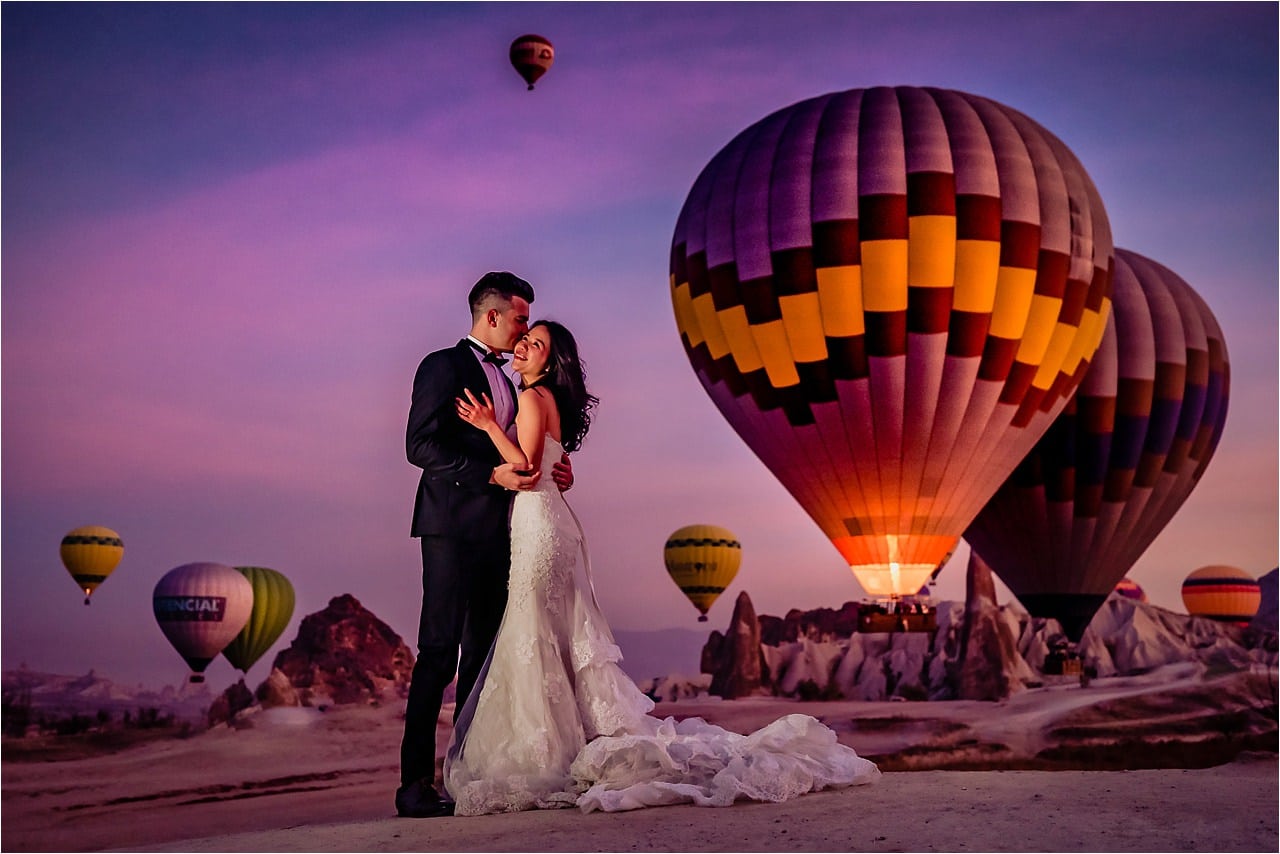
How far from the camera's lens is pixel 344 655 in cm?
7225

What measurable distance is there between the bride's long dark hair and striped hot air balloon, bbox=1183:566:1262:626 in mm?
59703

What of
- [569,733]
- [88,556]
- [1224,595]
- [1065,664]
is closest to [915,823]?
[569,733]

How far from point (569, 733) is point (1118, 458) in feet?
78.2

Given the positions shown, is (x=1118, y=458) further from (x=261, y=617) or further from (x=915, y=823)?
(x=261, y=617)

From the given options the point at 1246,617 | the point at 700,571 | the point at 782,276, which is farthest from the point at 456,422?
the point at 1246,617

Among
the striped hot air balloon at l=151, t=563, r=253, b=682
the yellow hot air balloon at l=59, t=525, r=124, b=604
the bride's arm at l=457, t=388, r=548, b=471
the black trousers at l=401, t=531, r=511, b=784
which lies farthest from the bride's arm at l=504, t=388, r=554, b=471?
the yellow hot air balloon at l=59, t=525, r=124, b=604

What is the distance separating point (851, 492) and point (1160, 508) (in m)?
11.1

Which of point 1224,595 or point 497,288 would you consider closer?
point 497,288

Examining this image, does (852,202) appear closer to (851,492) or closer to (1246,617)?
(851,492)

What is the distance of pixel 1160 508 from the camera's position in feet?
99.2

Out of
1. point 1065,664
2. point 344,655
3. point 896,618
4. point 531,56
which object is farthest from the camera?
point 344,655

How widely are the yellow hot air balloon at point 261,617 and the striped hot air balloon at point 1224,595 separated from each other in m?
A: 41.5

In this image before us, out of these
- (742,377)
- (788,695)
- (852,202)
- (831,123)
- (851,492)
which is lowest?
(788,695)

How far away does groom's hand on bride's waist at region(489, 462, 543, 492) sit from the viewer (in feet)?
24.3
